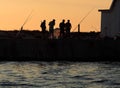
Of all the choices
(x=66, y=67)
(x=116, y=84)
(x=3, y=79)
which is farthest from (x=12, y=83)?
(x=66, y=67)

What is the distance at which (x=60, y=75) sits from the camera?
32750 millimetres

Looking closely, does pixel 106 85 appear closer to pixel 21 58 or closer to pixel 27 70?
pixel 27 70

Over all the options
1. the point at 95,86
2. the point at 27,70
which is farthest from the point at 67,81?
the point at 27,70

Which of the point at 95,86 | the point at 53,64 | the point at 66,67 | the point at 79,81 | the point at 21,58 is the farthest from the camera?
the point at 21,58

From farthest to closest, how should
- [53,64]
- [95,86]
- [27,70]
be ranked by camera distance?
1. [53,64]
2. [27,70]
3. [95,86]

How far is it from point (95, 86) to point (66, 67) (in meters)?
10.7

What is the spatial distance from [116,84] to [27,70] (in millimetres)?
8289

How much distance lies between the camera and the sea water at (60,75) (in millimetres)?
27984

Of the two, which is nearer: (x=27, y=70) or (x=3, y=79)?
(x=3, y=79)

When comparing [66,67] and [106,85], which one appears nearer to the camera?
[106,85]

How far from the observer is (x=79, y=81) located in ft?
96.6

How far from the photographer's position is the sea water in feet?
91.8

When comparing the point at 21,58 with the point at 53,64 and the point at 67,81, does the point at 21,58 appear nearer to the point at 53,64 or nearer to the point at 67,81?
the point at 53,64

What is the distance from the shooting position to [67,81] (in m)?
29.5
